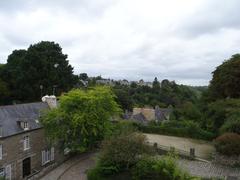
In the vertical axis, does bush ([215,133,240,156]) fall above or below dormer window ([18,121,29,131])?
below

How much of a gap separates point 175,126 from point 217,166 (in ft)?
42.6

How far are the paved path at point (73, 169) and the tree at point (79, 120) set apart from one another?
55.9 inches

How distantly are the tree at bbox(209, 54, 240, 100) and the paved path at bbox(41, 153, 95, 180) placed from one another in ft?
A: 56.8

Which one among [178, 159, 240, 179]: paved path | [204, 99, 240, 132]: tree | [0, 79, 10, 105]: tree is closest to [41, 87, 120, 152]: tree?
[178, 159, 240, 179]: paved path

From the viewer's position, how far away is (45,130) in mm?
28938

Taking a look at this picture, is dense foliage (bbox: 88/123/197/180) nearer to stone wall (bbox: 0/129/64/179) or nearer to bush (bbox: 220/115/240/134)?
stone wall (bbox: 0/129/64/179)

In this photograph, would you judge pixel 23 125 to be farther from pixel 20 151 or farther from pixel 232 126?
Result: pixel 232 126

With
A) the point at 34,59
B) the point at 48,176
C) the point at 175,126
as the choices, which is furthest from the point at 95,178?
the point at 34,59

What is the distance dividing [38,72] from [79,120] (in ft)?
79.7

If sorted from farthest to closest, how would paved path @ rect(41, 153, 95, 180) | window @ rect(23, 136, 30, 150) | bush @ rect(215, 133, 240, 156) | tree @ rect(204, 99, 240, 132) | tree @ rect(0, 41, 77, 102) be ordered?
1. tree @ rect(0, 41, 77, 102)
2. tree @ rect(204, 99, 240, 132)
3. window @ rect(23, 136, 30, 150)
4. bush @ rect(215, 133, 240, 156)
5. paved path @ rect(41, 153, 95, 180)

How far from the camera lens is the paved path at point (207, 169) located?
74.1ft

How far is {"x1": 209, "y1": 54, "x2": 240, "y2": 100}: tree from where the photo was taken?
1420 inches

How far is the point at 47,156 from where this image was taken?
31172 millimetres

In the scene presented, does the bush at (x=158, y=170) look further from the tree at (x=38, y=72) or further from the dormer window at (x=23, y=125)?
the tree at (x=38, y=72)
